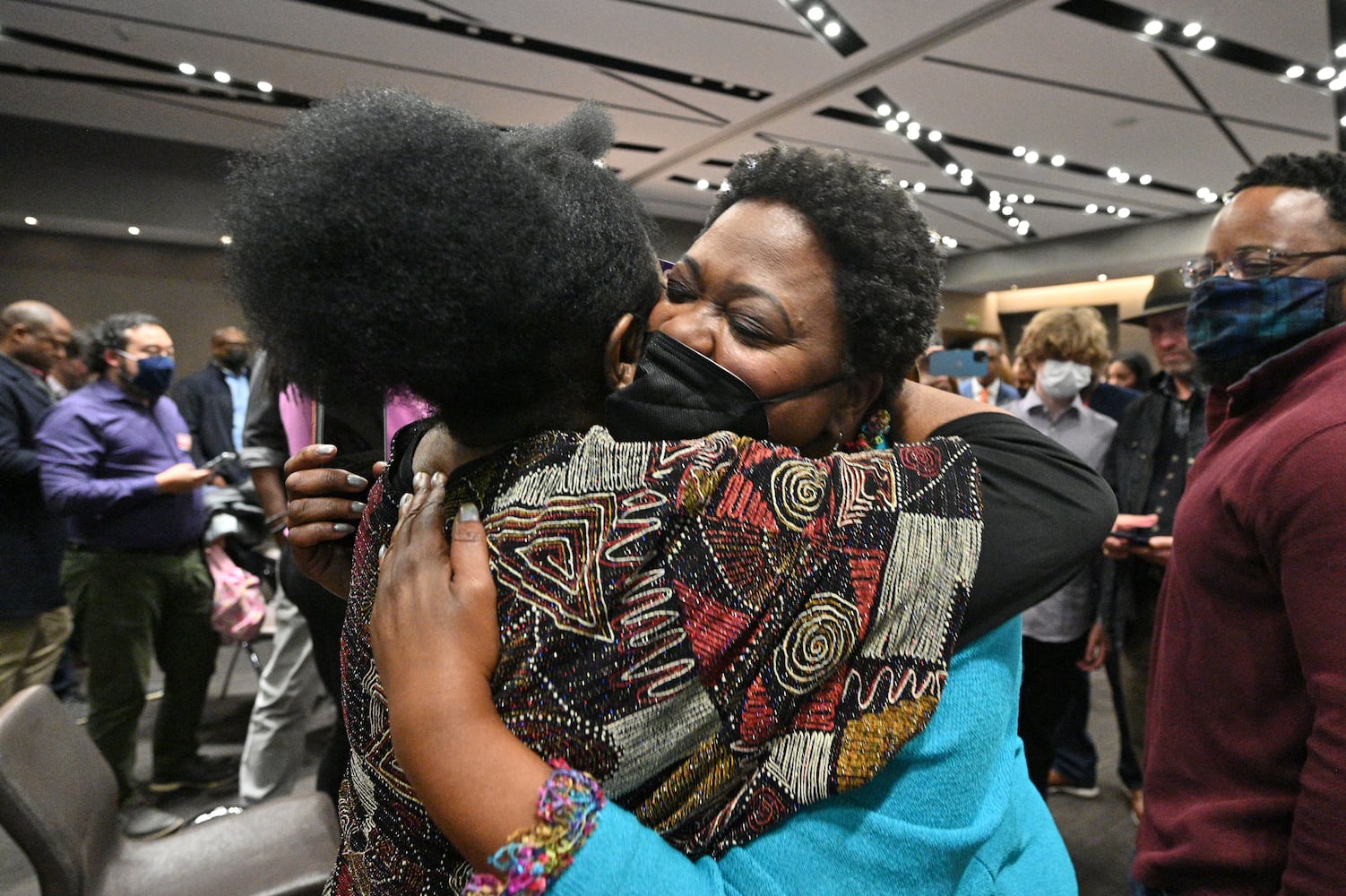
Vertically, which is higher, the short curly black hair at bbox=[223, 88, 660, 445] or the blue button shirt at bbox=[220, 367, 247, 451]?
the short curly black hair at bbox=[223, 88, 660, 445]

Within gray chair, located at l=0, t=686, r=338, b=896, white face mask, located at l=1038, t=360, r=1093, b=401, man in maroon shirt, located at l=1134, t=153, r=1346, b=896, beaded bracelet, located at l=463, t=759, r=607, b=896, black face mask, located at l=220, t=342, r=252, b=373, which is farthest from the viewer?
black face mask, located at l=220, t=342, r=252, b=373

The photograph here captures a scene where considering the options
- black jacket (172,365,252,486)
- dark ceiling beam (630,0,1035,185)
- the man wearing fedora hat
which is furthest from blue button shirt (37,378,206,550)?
dark ceiling beam (630,0,1035,185)

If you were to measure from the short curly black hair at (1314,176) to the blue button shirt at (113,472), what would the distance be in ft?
12.0

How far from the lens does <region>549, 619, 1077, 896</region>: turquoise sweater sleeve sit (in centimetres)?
64

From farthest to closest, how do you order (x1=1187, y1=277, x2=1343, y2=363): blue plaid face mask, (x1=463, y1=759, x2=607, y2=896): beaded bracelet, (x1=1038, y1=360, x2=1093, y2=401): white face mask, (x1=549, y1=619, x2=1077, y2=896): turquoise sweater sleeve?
(x1=1038, y1=360, x2=1093, y2=401): white face mask
(x1=1187, y1=277, x2=1343, y2=363): blue plaid face mask
(x1=549, y1=619, x2=1077, y2=896): turquoise sweater sleeve
(x1=463, y1=759, x2=607, y2=896): beaded bracelet

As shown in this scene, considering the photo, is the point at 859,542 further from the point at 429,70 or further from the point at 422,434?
the point at 429,70

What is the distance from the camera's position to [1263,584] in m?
1.09

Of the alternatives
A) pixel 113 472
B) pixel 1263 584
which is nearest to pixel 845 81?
pixel 113 472

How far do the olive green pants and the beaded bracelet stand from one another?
10.8 ft

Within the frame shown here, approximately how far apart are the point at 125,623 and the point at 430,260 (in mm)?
3376

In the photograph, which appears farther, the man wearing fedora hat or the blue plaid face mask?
the man wearing fedora hat

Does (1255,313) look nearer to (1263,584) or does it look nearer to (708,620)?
(1263,584)

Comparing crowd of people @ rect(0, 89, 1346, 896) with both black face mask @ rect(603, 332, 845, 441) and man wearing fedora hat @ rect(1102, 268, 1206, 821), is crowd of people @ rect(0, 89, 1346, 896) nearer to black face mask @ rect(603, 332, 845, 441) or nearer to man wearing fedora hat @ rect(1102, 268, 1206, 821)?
black face mask @ rect(603, 332, 845, 441)

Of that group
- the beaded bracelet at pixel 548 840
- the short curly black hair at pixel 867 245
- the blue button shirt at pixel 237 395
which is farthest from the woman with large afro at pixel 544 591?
the blue button shirt at pixel 237 395
